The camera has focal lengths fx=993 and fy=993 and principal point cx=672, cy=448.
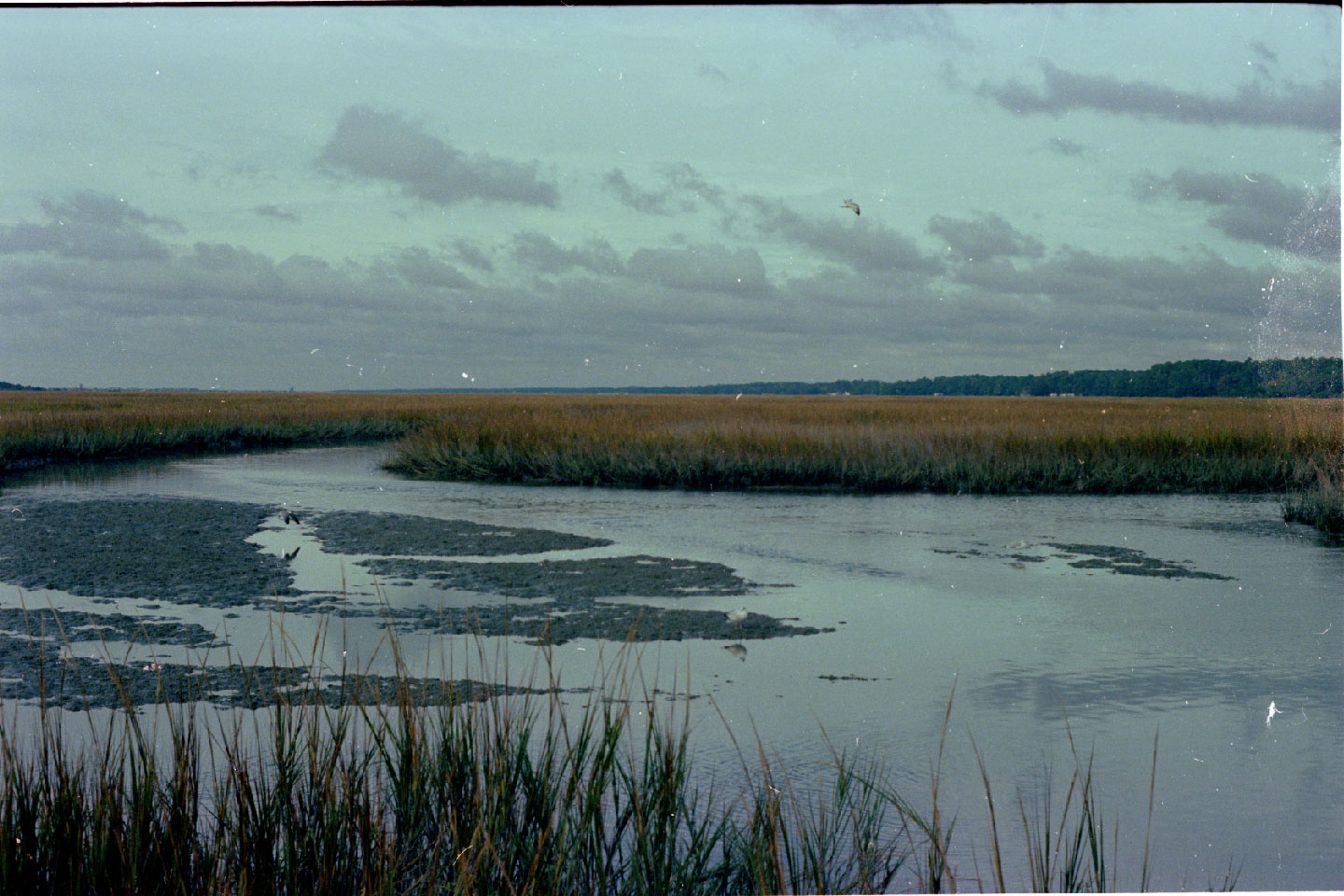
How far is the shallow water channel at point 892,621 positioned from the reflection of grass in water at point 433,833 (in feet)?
0.90

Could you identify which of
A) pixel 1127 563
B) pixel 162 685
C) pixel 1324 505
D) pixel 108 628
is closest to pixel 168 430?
pixel 108 628

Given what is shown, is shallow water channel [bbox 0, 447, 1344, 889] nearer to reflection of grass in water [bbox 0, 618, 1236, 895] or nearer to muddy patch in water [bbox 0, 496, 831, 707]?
muddy patch in water [bbox 0, 496, 831, 707]

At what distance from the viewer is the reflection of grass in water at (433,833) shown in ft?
8.21

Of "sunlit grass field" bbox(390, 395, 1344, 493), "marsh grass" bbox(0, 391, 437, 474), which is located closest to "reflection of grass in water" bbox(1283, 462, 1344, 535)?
"sunlit grass field" bbox(390, 395, 1344, 493)

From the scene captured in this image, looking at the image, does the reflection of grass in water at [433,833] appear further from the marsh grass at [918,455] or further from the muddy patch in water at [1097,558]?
the marsh grass at [918,455]

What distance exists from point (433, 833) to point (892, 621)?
366 centimetres

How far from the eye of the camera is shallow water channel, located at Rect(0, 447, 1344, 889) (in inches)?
140

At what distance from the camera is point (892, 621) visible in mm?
5977

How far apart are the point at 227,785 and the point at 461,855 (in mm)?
793

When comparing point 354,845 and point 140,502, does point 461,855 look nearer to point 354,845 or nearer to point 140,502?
point 354,845

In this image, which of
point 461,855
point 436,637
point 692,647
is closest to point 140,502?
point 436,637

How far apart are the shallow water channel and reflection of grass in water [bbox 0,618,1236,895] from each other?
274mm

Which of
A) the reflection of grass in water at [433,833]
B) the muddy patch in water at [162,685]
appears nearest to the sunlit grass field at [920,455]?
the muddy patch in water at [162,685]

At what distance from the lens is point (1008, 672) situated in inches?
196
